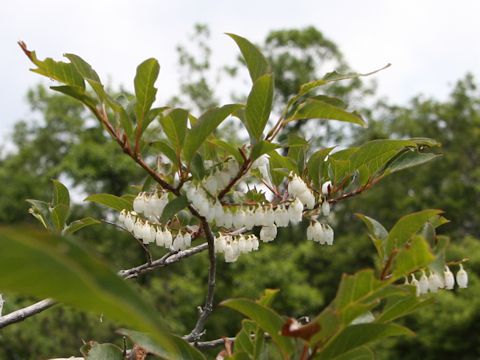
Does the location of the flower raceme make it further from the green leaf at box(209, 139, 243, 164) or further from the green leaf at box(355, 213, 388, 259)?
the green leaf at box(355, 213, 388, 259)

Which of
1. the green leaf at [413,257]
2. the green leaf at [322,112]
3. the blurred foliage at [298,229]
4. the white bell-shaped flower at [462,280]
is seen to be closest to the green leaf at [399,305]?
the green leaf at [413,257]

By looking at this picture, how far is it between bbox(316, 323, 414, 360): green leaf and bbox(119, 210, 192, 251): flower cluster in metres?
0.76

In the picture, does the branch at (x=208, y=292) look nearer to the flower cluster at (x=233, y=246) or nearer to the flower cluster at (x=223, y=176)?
the flower cluster at (x=223, y=176)

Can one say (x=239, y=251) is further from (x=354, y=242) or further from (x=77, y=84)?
(x=354, y=242)

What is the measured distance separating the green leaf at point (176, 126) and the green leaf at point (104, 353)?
0.37 metres

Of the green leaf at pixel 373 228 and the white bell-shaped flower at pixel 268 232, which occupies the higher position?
the green leaf at pixel 373 228

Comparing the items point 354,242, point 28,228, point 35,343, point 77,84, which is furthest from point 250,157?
point 354,242

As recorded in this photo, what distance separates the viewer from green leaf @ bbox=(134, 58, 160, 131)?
1172 mm

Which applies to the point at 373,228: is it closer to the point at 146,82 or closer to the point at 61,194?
the point at 146,82

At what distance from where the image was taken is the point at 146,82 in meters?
1.18

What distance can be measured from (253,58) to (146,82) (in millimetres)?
190

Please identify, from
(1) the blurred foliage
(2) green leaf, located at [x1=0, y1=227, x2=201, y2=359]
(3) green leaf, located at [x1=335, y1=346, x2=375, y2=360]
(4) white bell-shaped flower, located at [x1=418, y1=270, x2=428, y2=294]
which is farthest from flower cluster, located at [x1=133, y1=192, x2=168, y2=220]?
(1) the blurred foliage

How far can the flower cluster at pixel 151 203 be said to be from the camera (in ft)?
4.78

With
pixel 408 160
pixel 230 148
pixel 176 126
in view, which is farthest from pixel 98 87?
pixel 408 160
